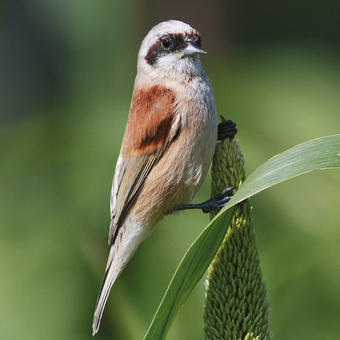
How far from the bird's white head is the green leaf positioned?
1173mm

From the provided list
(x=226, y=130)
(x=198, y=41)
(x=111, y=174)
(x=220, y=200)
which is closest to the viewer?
(x=220, y=200)

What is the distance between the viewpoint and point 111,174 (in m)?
3.99

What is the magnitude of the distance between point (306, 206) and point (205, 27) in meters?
2.29

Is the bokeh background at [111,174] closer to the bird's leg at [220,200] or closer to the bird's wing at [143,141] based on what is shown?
the bird's wing at [143,141]

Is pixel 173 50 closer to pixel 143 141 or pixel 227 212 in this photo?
pixel 143 141

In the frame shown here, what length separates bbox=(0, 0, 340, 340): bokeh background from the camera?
3.40m

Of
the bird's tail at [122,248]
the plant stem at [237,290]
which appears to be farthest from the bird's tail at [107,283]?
the plant stem at [237,290]

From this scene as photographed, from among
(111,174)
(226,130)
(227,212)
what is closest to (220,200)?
(226,130)

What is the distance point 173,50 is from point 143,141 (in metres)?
0.47

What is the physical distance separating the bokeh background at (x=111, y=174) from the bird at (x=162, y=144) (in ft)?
2.26

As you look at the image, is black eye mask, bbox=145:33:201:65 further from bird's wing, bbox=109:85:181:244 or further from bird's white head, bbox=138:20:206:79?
bird's wing, bbox=109:85:181:244

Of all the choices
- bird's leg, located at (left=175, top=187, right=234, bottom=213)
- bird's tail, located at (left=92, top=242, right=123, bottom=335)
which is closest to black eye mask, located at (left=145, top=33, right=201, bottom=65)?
bird's leg, located at (left=175, top=187, right=234, bottom=213)

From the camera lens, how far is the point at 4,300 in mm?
3682

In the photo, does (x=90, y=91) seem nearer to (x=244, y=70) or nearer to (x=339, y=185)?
(x=244, y=70)
